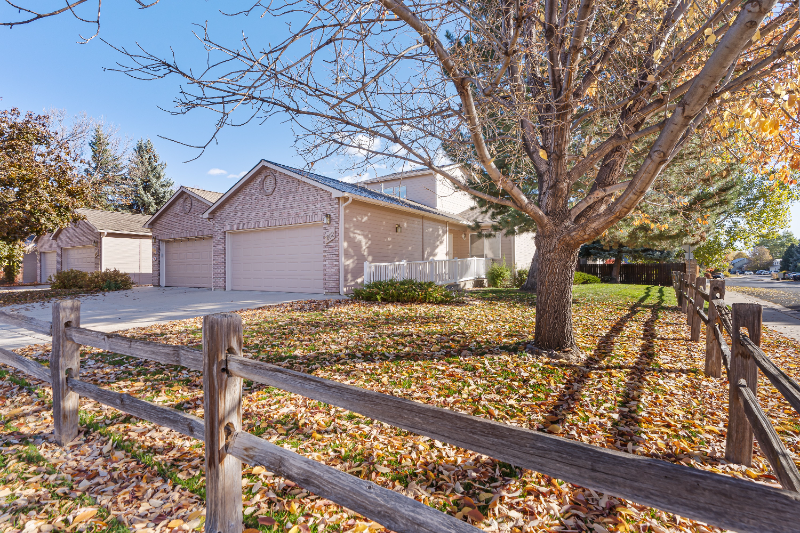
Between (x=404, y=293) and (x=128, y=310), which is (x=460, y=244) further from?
(x=128, y=310)

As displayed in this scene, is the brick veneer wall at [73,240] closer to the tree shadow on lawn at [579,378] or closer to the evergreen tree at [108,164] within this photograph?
the evergreen tree at [108,164]

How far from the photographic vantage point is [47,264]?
25484mm

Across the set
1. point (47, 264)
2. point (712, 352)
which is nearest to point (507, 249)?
point (712, 352)

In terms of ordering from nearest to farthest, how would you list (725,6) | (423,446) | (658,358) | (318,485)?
(318,485), (423,446), (725,6), (658,358)

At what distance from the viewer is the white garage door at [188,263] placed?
16.9 meters

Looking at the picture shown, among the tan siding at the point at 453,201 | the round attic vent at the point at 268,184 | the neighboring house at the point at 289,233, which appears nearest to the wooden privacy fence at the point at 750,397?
the neighboring house at the point at 289,233

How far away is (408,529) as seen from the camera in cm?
151

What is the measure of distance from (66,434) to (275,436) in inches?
70.2

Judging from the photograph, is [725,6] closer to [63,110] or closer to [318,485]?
[318,485]

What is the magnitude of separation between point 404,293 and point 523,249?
13.2 metres

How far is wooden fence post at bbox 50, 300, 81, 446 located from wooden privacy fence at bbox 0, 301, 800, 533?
56 cm

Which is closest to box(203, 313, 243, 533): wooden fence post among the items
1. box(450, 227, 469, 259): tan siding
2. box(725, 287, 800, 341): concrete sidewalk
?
box(725, 287, 800, 341): concrete sidewalk

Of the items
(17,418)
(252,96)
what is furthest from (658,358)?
(17,418)

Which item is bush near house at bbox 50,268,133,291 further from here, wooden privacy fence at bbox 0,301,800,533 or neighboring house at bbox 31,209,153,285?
wooden privacy fence at bbox 0,301,800,533
